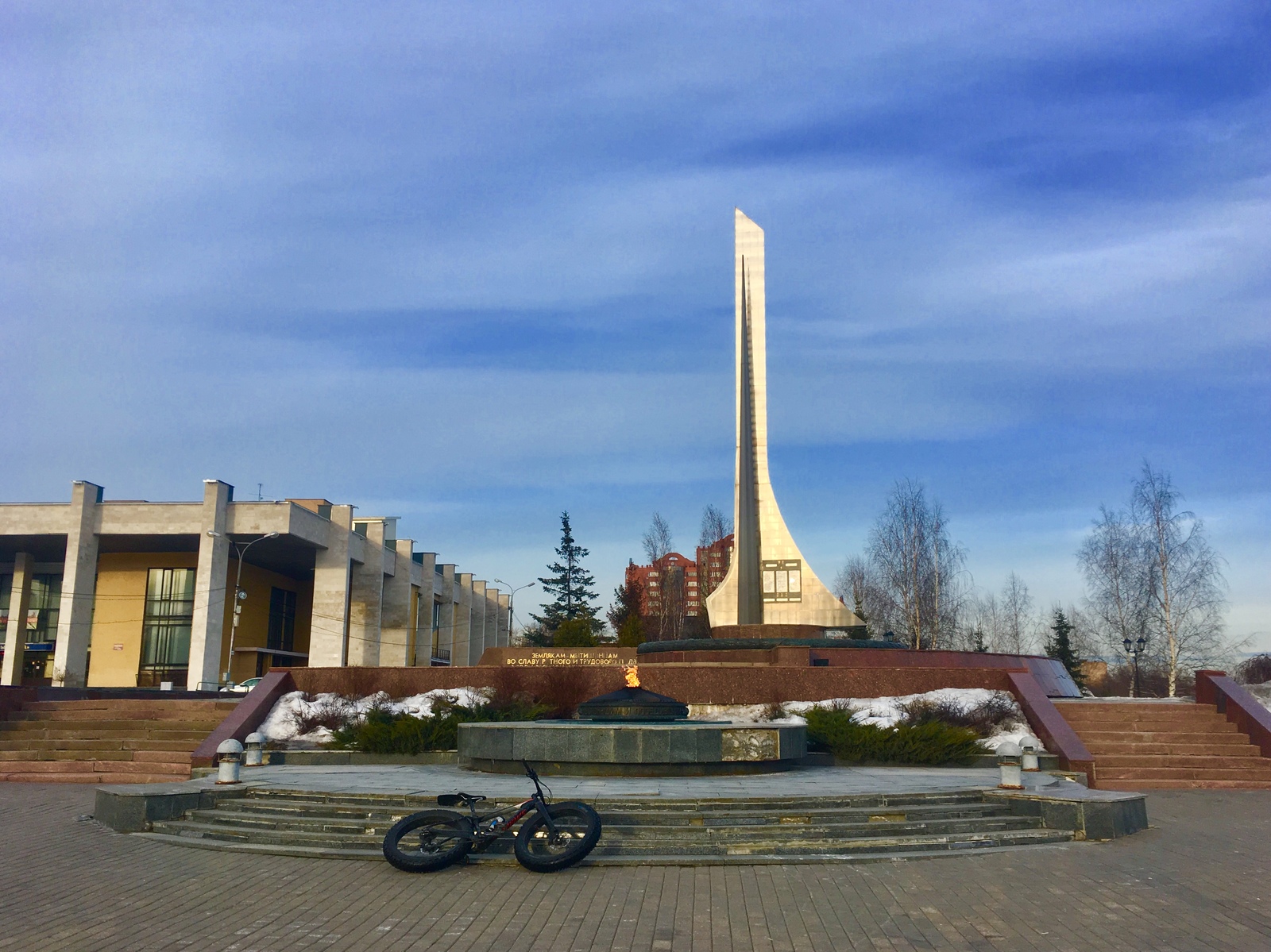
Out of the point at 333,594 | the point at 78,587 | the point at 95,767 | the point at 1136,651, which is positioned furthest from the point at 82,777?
the point at 1136,651

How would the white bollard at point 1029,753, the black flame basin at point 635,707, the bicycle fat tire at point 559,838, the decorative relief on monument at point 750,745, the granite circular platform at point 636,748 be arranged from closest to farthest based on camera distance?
the bicycle fat tire at point 559,838 → the white bollard at point 1029,753 → the granite circular platform at point 636,748 → the decorative relief on monument at point 750,745 → the black flame basin at point 635,707

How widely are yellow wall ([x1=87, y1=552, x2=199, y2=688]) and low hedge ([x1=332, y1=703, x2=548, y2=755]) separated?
3184cm

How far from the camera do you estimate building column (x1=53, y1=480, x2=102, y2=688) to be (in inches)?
1500

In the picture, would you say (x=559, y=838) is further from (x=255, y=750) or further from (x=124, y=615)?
(x=124, y=615)

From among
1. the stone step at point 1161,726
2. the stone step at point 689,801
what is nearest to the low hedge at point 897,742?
the stone step at point 1161,726

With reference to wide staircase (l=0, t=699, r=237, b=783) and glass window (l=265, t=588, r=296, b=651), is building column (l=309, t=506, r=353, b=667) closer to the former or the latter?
glass window (l=265, t=588, r=296, b=651)

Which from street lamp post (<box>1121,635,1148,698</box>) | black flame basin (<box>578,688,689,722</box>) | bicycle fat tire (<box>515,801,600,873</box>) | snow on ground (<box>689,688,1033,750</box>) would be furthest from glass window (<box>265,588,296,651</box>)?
bicycle fat tire (<box>515,801,600,873</box>)

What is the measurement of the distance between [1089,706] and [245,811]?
13.7 m

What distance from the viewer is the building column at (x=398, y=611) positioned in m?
51.7

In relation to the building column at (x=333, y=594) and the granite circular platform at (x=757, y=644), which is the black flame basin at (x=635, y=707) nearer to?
the granite circular platform at (x=757, y=644)

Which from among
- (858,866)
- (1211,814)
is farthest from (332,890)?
(1211,814)

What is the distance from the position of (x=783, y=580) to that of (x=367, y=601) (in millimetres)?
26452

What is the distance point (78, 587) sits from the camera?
38.2 meters

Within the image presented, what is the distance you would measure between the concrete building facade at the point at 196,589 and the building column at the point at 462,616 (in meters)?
8.38
